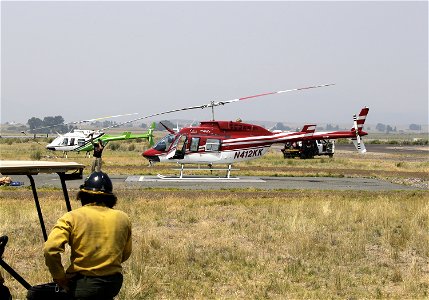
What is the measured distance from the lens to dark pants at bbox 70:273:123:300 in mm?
5379

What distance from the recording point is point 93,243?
541 cm

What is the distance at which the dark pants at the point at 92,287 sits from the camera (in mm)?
5379

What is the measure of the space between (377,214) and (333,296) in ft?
26.4

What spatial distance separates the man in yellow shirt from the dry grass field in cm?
343

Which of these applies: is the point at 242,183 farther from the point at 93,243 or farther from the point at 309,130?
the point at 93,243

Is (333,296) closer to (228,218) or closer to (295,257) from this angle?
(295,257)

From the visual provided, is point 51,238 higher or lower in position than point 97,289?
higher

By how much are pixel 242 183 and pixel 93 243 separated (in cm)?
2278

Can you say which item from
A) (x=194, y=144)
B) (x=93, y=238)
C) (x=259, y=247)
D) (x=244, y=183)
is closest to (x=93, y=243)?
(x=93, y=238)

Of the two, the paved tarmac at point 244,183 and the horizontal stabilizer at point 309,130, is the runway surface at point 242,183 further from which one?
the horizontal stabilizer at point 309,130

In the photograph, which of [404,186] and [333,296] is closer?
[333,296]

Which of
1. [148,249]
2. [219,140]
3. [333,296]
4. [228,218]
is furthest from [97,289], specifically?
[219,140]

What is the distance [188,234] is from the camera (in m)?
13.9

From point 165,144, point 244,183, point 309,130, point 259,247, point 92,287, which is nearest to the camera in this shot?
point 92,287
